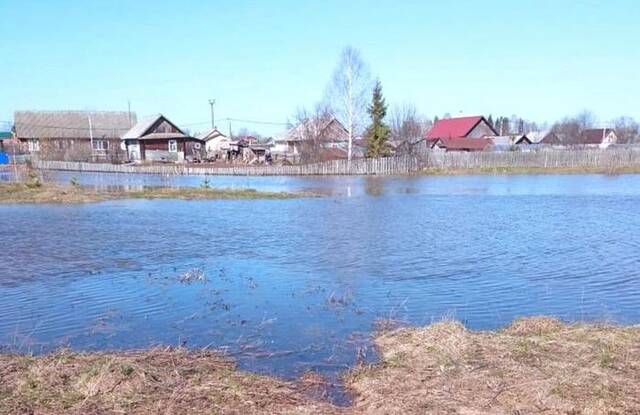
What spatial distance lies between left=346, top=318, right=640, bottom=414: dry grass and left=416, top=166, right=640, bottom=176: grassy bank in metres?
44.3

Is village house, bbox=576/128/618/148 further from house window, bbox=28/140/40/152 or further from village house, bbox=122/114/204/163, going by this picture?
house window, bbox=28/140/40/152

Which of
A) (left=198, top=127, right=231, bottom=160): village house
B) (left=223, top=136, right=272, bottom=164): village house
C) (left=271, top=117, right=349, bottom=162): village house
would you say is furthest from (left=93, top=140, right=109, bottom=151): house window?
(left=271, top=117, right=349, bottom=162): village house

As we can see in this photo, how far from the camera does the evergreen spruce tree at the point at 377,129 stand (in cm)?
5491

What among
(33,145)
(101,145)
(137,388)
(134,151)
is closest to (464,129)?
(134,151)

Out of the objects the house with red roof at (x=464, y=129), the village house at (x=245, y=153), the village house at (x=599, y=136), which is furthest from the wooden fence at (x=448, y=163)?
the village house at (x=599, y=136)

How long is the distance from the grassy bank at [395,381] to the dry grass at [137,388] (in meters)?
0.01

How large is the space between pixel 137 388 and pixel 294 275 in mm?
6570

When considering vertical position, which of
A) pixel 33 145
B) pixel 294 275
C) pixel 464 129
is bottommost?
pixel 294 275

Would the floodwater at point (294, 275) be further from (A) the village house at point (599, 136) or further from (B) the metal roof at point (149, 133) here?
(A) the village house at point (599, 136)

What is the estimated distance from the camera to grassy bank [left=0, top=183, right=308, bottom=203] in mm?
27641

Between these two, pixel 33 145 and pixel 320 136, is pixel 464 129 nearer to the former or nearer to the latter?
pixel 320 136

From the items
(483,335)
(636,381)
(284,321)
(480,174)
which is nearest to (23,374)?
(284,321)

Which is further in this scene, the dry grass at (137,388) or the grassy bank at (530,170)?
the grassy bank at (530,170)

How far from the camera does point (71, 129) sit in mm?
90312
